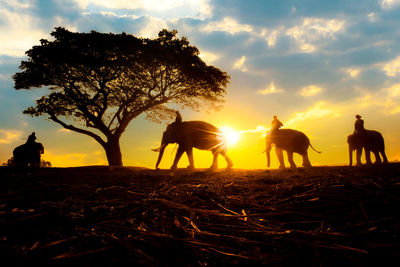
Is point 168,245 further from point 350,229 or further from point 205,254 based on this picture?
point 350,229

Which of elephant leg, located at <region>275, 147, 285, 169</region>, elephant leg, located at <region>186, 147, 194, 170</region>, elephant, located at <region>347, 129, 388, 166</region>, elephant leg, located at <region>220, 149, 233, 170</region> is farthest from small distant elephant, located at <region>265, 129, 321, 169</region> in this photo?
elephant leg, located at <region>186, 147, 194, 170</region>

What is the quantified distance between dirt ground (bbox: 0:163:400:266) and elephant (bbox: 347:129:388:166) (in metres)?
12.7

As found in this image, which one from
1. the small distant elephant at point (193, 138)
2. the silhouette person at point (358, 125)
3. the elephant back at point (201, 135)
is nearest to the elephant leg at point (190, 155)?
the small distant elephant at point (193, 138)

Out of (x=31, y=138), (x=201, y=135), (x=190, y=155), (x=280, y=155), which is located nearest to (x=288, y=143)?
(x=280, y=155)

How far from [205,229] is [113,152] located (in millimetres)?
18609

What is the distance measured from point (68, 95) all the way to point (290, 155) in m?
16.0

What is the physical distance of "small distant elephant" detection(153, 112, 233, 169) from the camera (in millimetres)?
13102

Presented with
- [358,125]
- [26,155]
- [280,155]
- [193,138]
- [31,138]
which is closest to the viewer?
[193,138]

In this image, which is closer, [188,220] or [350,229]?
[350,229]

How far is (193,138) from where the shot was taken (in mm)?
13234

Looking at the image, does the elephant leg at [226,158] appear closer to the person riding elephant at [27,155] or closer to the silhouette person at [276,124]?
the silhouette person at [276,124]

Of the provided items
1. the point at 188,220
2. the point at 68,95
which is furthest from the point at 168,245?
the point at 68,95

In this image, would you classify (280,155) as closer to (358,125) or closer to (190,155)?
(358,125)

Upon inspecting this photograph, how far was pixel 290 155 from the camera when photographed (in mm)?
14703
